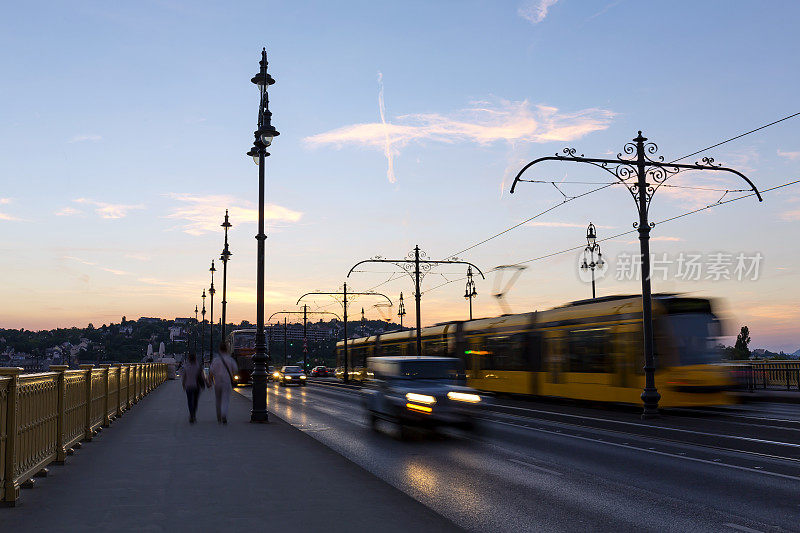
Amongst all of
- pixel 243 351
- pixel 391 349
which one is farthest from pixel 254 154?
pixel 243 351

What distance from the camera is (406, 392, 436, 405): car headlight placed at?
48.1 feet

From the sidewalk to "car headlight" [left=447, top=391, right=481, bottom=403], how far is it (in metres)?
3.03

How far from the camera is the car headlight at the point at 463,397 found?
581 inches

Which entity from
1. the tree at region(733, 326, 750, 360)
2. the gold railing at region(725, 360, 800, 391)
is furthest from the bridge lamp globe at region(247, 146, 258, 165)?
the tree at region(733, 326, 750, 360)

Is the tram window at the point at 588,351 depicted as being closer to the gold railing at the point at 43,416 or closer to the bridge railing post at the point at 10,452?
the gold railing at the point at 43,416

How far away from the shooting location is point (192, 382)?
18.3m

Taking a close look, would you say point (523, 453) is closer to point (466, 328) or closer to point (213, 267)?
point (466, 328)

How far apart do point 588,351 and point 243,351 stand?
30221mm

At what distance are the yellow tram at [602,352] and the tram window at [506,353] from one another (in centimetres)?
4

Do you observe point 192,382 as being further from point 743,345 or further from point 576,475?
point 743,345

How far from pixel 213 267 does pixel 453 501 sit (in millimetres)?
47735

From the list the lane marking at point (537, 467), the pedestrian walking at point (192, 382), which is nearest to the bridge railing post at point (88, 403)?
the pedestrian walking at point (192, 382)

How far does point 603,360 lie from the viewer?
915 inches

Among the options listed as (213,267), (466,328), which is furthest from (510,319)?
(213,267)
